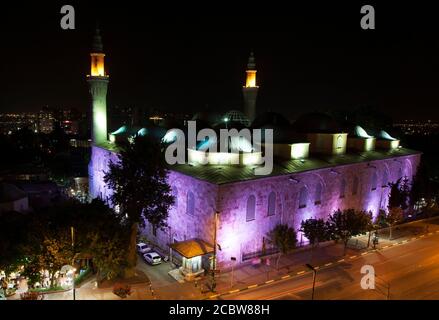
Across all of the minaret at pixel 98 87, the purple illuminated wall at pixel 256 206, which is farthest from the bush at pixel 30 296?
the minaret at pixel 98 87

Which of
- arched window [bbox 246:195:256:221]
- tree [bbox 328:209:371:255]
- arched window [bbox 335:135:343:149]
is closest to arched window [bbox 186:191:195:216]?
arched window [bbox 246:195:256:221]

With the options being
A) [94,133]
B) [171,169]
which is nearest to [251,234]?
[171,169]

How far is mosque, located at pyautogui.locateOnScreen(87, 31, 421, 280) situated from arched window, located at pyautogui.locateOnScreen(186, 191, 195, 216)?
0.21ft

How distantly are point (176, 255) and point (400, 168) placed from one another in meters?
22.3

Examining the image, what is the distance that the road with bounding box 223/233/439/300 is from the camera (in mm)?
19859

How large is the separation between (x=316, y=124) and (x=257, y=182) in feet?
37.4

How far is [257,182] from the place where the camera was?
23562 millimetres

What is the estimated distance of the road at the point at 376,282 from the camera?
19.9 metres

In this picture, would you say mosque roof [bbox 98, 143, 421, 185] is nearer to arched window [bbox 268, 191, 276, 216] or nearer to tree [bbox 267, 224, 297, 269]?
arched window [bbox 268, 191, 276, 216]

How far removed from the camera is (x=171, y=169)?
25.2 m

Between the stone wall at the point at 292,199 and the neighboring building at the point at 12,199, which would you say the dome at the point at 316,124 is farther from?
the neighboring building at the point at 12,199

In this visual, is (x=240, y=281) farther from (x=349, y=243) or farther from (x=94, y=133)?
(x=94, y=133)

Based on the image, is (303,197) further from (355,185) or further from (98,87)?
(98,87)

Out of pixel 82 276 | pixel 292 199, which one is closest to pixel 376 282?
pixel 292 199
